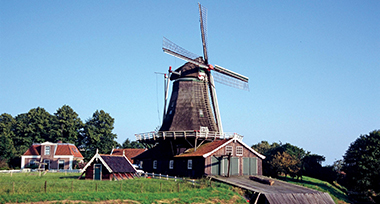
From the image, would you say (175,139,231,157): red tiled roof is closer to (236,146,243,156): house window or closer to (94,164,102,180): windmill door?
(236,146,243,156): house window

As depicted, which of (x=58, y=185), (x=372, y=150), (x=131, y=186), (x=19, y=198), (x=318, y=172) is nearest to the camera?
(x=19, y=198)

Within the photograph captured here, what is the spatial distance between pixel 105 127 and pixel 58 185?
45.8 metres

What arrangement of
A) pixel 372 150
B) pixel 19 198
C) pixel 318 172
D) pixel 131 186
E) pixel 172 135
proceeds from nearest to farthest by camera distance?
pixel 19 198, pixel 131 186, pixel 172 135, pixel 372 150, pixel 318 172

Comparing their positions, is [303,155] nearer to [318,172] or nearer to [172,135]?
[318,172]

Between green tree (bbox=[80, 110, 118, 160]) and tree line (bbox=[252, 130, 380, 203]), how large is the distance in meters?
30.7

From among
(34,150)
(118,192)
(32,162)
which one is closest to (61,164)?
(32,162)

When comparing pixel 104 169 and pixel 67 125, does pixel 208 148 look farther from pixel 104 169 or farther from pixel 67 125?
pixel 67 125

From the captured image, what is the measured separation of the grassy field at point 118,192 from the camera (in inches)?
937

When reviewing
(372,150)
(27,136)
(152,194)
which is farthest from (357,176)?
(27,136)

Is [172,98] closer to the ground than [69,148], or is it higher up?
higher up

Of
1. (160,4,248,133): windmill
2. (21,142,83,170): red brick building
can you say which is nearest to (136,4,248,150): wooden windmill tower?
(160,4,248,133): windmill

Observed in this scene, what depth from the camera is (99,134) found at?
232 feet

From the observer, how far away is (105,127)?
72.4 m

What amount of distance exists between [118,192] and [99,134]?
45.9 meters
